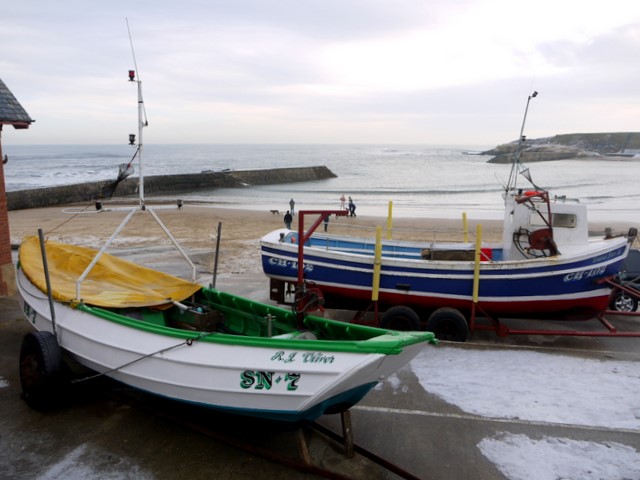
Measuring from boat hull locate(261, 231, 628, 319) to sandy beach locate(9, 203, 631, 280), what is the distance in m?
3.30

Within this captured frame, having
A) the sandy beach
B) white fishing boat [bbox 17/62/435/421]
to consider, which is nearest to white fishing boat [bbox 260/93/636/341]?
white fishing boat [bbox 17/62/435/421]

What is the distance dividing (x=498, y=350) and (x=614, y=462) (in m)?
3.54

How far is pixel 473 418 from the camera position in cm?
684

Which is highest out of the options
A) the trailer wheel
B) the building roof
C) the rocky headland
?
the rocky headland

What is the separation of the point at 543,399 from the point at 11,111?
38.5 feet

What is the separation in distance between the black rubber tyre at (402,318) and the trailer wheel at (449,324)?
0.27 metres

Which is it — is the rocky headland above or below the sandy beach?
above

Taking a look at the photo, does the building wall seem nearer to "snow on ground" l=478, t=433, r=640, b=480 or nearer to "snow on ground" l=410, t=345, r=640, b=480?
"snow on ground" l=410, t=345, r=640, b=480

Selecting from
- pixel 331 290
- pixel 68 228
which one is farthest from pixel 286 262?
pixel 68 228

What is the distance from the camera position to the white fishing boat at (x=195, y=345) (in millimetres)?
5367

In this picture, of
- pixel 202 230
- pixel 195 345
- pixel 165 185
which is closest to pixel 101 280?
pixel 195 345

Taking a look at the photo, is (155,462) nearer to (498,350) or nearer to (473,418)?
(473,418)

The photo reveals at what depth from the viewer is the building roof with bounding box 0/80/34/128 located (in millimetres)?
10938

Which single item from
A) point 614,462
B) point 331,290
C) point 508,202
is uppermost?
point 508,202
